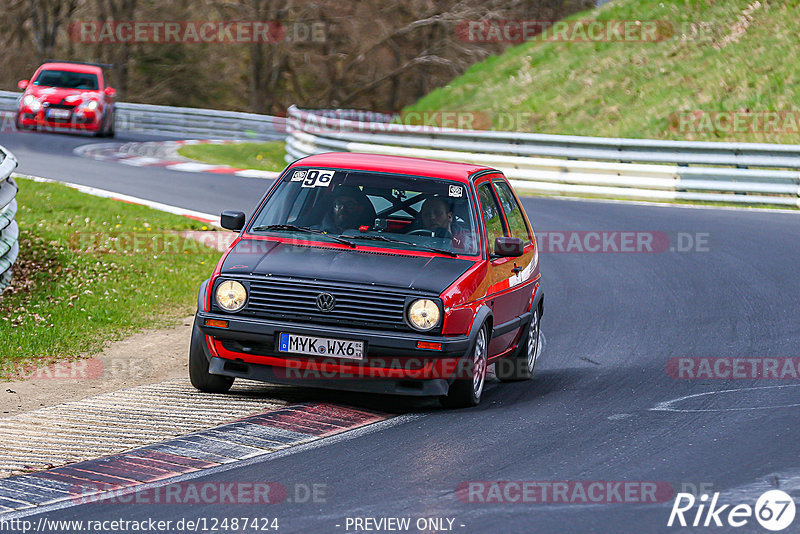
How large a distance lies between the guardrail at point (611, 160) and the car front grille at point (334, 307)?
13.9 m

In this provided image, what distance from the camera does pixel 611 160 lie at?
21.8m

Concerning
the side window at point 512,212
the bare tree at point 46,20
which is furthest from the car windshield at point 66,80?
the side window at point 512,212

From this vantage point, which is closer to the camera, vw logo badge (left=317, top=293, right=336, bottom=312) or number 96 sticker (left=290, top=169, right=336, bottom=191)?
vw logo badge (left=317, top=293, right=336, bottom=312)

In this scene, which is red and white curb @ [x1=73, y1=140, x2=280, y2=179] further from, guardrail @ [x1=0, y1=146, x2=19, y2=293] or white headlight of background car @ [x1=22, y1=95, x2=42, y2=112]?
guardrail @ [x1=0, y1=146, x2=19, y2=293]

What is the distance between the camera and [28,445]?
6.81 meters

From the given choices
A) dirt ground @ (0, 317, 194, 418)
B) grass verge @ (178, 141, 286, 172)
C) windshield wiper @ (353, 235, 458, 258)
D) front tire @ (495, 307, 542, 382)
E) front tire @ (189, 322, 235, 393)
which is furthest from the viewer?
grass verge @ (178, 141, 286, 172)

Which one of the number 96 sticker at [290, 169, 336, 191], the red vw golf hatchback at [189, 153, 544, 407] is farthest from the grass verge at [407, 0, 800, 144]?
the number 96 sticker at [290, 169, 336, 191]

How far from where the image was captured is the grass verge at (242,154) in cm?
2703

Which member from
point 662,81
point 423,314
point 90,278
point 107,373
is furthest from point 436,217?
point 662,81

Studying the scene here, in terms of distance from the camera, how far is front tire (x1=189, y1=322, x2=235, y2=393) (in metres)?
7.98

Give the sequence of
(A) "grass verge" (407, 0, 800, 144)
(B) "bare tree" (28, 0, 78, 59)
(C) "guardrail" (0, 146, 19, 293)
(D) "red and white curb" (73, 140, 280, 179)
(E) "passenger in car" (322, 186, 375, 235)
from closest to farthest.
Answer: (E) "passenger in car" (322, 186, 375, 235) < (C) "guardrail" (0, 146, 19, 293) < (D) "red and white curb" (73, 140, 280, 179) < (A) "grass verge" (407, 0, 800, 144) < (B) "bare tree" (28, 0, 78, 59)

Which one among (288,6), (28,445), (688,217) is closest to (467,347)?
(28,445)

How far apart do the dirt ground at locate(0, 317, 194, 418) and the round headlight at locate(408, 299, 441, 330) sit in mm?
2418

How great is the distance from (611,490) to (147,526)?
2.26 metres
